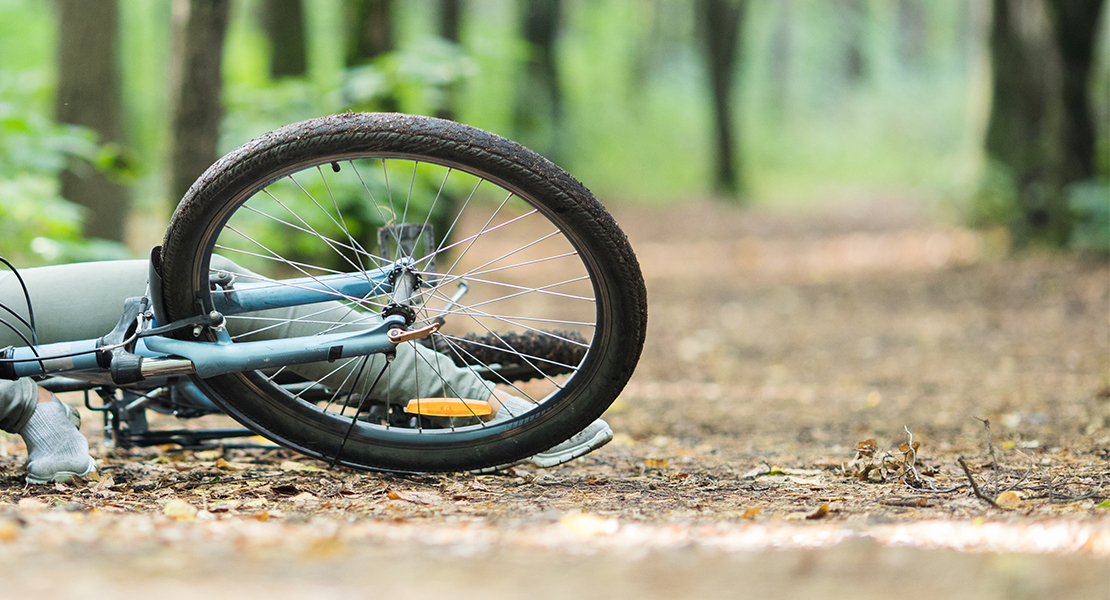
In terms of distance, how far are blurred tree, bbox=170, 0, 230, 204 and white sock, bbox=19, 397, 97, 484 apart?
8.07ft

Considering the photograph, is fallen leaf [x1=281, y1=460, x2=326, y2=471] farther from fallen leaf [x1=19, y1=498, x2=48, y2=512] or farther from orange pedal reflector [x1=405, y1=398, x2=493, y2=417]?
fallen leaf [x1=19, y1=498, x2=48, y2=512]

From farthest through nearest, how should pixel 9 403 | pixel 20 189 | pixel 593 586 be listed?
pixel 20 189, pixel 9 403, pixel 593 586

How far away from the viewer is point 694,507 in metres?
2.22

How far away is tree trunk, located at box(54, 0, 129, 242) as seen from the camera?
680 cm

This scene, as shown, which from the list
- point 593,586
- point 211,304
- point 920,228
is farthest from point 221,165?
point 920,228

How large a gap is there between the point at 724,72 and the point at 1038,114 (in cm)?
1042

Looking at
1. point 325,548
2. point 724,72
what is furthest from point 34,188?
point 724,72

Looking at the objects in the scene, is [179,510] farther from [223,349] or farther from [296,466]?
[296,466]

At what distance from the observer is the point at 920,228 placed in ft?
46.6

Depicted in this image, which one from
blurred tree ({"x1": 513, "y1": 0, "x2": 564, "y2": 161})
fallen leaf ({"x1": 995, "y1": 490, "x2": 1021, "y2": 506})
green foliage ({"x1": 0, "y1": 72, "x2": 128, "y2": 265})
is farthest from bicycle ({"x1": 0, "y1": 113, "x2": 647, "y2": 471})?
blurred tree ({"x1": 513, "y1": 0, "x2": 564, "y2": 161})

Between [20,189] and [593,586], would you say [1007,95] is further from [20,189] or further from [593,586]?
[593,586]

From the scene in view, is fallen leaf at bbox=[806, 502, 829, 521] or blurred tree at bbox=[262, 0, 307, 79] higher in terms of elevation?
blurred tree at bbox=[262, 0, 307, 79]

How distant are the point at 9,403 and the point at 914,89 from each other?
40.6m

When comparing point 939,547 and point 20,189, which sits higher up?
point 20,189
